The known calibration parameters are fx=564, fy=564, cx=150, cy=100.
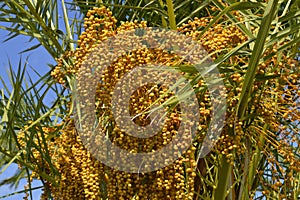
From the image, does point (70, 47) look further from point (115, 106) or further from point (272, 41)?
point (272, 41)

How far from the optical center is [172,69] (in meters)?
1.30

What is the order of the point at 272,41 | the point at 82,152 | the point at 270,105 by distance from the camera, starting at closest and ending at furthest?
the point at 272,41 → the point at 270,105 → the point at 82,152

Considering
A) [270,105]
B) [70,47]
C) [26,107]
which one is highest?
[70,47]

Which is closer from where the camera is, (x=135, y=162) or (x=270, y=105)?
(x=270, y=105)

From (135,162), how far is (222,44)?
386mm

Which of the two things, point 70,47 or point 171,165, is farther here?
point 70,47

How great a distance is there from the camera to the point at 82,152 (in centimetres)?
168

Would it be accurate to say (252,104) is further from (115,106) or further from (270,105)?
(115,106)

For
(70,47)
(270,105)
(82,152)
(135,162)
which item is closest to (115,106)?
(135,162)

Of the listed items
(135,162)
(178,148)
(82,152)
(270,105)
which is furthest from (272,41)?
(82,152)

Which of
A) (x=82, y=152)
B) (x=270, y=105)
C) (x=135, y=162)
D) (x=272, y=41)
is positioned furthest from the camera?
(x=82, y=152)

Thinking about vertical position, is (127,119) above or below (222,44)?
below

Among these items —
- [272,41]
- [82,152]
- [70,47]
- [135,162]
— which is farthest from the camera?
[70,47]

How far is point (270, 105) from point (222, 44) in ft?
0.66
